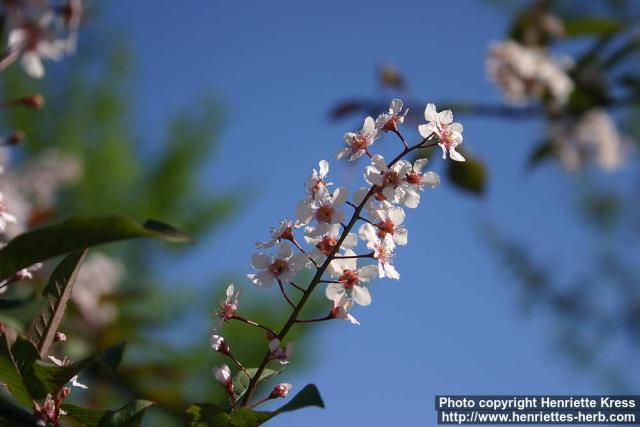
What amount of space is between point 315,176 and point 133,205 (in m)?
8.52

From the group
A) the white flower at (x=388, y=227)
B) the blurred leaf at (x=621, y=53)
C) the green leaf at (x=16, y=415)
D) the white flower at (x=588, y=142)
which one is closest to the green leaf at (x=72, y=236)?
the green leaf at (x=16, y=415)

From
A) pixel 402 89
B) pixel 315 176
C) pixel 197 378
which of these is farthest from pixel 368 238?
pixel 197 378

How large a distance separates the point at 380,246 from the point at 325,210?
9 cm

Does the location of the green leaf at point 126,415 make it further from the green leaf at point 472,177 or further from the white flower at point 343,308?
the green leaf at point 472,177

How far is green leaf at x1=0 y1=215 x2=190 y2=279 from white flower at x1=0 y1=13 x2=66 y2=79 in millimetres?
334

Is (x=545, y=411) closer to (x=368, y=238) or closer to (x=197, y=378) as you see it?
(x=368, y=238)

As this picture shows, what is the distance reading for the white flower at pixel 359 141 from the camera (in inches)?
33.0

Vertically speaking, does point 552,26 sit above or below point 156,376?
above

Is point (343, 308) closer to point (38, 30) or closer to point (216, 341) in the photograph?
point (216, 341)

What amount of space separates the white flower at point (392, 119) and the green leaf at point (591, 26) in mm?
1664

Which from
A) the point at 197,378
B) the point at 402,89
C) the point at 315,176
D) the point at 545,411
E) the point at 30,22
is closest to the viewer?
the point at 315,176

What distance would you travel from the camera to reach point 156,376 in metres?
2.68

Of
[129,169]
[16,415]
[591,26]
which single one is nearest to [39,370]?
[16,415]

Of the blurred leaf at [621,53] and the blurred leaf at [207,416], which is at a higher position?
the blurred leaf at [621,53]
